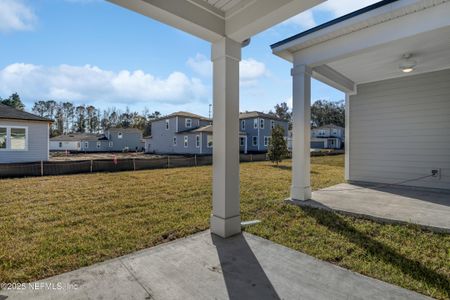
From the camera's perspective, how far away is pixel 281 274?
2559 mm

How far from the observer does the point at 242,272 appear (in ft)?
8.54

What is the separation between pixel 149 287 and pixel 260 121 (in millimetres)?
25154

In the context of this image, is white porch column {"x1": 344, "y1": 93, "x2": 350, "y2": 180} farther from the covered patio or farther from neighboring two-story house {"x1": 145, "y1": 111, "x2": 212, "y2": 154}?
neighboring two-story house {"x1": 145, "y1": 111, "x2": 212, "y2": 154}

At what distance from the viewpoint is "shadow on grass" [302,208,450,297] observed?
2432 millimetres

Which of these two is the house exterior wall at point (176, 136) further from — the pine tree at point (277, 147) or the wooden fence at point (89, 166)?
the pine tree at point (277, 147)

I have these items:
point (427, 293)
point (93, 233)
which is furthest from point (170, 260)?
point (427, 293)

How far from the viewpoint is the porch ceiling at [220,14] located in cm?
263

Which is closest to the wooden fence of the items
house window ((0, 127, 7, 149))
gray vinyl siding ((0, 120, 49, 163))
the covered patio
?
gray vinyl siding ((0, 120, 49, 163))

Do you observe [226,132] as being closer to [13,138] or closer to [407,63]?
[407,63]

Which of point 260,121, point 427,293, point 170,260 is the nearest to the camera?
point 427,293

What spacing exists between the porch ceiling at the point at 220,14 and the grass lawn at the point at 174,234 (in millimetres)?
2866

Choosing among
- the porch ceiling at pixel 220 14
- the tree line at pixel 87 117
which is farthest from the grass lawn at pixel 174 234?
the tree line at pixel 87 117

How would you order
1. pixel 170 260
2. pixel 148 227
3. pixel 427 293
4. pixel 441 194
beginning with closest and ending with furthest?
pixel 427 293 → pixel 170 260 → pixel 148 227 → pixel 441 194

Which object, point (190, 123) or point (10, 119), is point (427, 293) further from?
point (190, 123)
